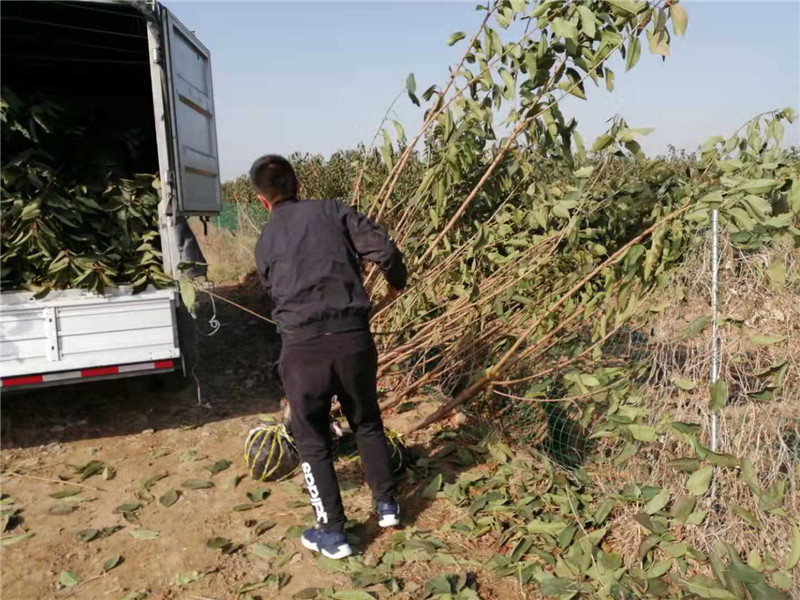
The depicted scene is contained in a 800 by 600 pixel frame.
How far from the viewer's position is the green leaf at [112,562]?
298cm

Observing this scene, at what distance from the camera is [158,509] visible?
352 cm

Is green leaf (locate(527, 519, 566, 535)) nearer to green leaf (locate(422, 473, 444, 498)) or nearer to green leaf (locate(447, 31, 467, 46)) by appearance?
green leaf (locate(422, 473, 444, 498))

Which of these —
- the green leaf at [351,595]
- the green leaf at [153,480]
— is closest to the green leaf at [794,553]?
the green leaf at [351,595]

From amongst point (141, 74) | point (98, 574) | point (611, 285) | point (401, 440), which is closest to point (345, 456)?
point (401, 440)

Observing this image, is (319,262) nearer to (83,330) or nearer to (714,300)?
(714,300)

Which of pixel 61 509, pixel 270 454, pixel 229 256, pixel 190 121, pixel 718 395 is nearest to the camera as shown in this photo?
pixel 718 395

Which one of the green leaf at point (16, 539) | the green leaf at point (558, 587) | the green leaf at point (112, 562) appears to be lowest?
the green leaf at point (558, 587)

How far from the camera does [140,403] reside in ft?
16.9

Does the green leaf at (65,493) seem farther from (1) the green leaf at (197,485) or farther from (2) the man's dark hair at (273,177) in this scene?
(2) the man's dark hair at (273,177)

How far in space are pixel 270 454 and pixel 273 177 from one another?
1.60 m

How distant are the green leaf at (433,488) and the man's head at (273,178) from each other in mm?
1705

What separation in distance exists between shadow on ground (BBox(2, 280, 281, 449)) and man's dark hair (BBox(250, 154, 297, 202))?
2.10 metres

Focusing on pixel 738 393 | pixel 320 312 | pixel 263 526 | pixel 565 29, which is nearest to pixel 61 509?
pixel 263 526

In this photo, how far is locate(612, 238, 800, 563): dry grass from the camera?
259 centimetres
